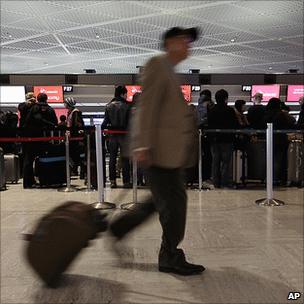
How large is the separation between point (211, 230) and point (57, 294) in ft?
6.09

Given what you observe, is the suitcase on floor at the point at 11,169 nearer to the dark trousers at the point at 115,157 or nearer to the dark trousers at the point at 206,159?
the dark trousers at the point at 115,157

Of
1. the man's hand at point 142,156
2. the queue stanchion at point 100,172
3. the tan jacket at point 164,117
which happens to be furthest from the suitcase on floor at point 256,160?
the man's hand at point 142,156

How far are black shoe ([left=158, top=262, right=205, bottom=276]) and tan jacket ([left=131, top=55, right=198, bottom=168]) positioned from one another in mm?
1134

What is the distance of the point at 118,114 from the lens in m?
6.52

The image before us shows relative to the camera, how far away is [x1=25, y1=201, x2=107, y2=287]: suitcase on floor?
4.24 feet

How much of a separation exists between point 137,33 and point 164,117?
7174 millimetres

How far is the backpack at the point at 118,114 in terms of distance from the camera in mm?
6516

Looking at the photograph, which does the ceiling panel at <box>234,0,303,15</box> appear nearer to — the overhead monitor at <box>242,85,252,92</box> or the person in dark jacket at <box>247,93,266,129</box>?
the person in dark jacket at <box>247,93,266,129</box>

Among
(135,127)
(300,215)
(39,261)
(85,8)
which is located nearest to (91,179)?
(85,8)

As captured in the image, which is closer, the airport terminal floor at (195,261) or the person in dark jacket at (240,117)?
the airport terminal floor at (195,261)

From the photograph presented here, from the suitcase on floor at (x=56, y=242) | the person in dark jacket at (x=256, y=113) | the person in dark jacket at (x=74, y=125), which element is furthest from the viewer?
the person in dark jacket at (x=256, y=113)

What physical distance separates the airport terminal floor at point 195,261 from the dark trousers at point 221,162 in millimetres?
1659

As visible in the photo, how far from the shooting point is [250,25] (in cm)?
816

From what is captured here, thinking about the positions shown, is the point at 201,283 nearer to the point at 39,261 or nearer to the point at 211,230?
the point at 211,230
